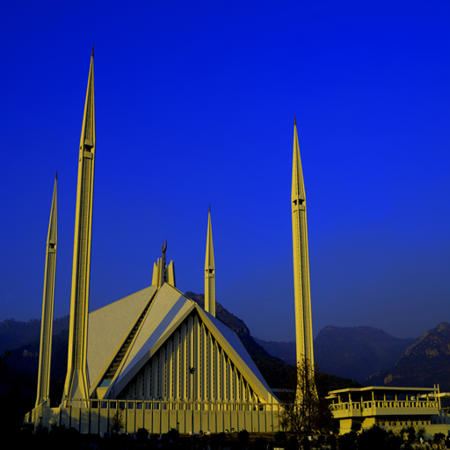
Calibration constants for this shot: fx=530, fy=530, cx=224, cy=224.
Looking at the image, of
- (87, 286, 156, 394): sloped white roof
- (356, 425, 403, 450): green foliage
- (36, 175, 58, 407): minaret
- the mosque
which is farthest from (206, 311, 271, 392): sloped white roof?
(356, 425, 403, 450): green foliage

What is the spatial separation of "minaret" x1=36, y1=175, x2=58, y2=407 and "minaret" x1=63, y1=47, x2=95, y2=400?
257 inches

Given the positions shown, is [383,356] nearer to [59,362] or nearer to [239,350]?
[59,362]

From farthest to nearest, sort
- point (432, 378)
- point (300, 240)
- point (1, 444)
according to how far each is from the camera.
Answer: point (432, 378) < point (300, 240) < point (1, 444)

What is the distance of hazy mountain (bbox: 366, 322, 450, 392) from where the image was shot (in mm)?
74188

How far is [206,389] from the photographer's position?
22.4 meters

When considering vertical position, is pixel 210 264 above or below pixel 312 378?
above

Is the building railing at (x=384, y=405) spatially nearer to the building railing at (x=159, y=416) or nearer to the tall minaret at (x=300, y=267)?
the tall minaret at (x=300, y=267)

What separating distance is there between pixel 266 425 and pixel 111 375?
6410 millimetres

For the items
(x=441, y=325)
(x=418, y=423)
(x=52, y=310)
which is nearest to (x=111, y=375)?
(x=52, y=310)

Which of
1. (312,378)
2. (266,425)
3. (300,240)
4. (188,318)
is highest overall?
(300,240)

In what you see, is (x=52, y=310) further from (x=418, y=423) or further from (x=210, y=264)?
(x=418, y=423)

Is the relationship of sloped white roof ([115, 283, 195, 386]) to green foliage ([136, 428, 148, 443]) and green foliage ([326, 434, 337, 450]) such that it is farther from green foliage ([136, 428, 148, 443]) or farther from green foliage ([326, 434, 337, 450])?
green foliage ([326, 434, 337, 450])

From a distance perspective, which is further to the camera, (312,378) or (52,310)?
(52,310)

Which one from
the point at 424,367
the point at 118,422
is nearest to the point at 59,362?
the point at 424,367
